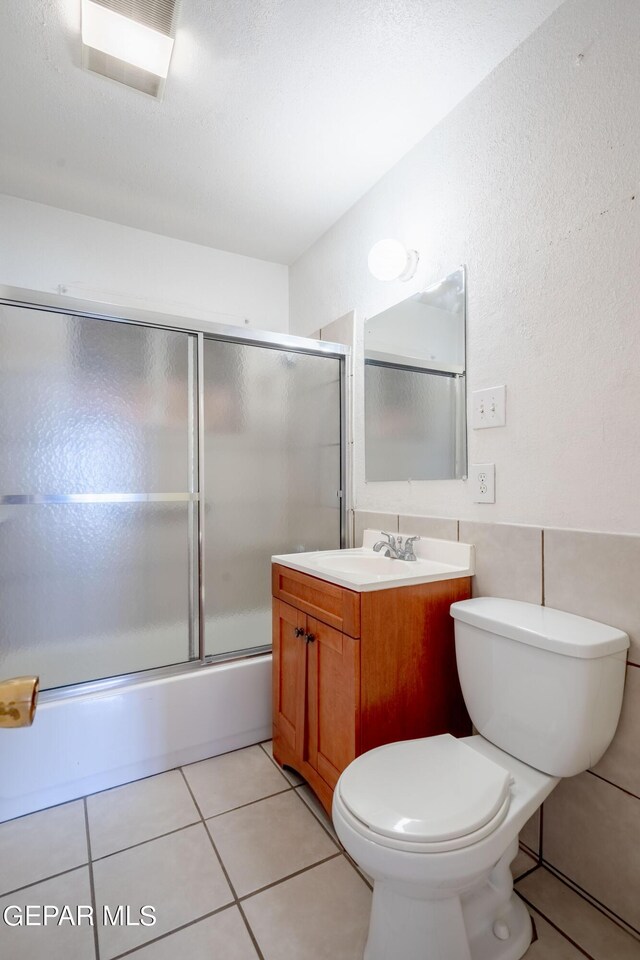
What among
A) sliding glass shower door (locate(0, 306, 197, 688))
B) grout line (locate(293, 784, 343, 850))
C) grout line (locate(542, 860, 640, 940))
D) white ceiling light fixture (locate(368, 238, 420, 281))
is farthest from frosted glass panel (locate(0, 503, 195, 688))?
grout line (locate(542, 860, 640, 940))

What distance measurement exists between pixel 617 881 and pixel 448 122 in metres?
2.29

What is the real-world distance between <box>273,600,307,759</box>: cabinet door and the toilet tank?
55 cm

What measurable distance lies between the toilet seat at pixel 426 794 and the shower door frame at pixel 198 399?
0.91 metres

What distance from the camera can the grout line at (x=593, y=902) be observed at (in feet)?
3.51

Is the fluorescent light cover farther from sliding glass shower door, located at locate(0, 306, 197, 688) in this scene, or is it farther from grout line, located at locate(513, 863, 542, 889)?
grout line, located at locate(513, 863, 542, 889)

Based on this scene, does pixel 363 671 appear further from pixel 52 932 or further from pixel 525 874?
pixel 52 932

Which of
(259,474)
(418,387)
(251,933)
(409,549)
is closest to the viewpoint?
(251,933)

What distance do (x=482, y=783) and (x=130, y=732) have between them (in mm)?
1212

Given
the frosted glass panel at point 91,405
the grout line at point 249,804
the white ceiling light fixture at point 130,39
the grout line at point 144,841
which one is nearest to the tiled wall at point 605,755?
the grout line at point 249,804

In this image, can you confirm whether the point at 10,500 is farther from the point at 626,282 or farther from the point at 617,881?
the point at 617,881

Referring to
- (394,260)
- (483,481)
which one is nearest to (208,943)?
(483,481)

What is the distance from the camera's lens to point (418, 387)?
1791mm

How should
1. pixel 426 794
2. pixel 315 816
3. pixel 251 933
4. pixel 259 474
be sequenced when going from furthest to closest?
pixel 259 474, pixel 315 816, pixel 251 933, pixel 426 794

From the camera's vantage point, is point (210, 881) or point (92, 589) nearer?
point (210, 881)
